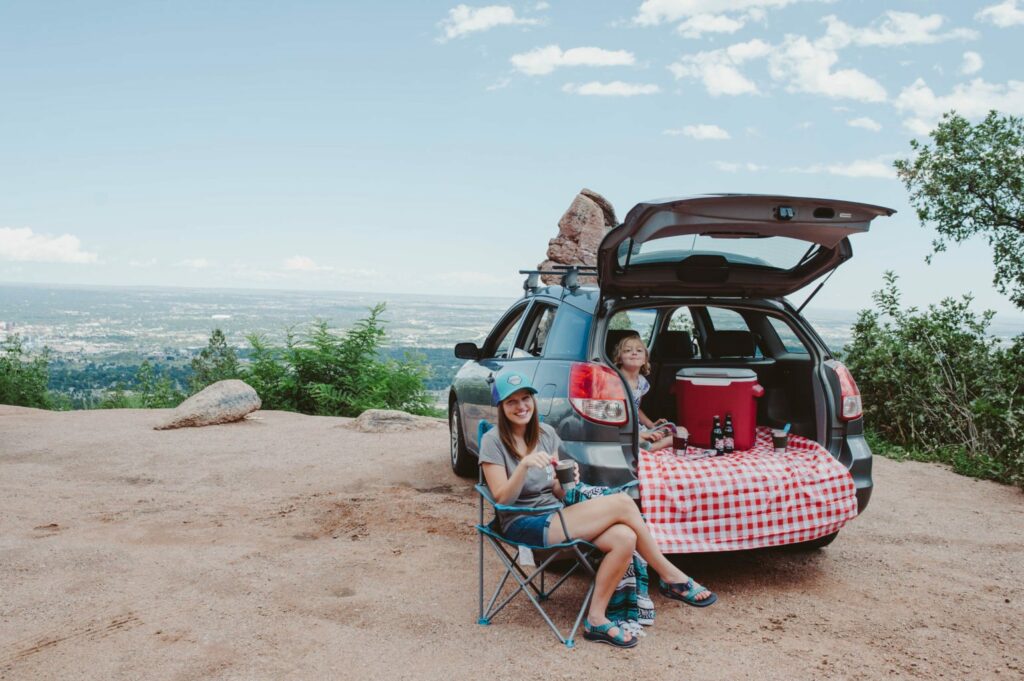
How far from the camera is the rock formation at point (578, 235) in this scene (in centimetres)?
1505

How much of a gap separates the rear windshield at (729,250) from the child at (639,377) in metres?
0.59

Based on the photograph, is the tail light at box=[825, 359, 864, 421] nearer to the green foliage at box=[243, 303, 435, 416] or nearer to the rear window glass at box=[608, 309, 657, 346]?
the rear window glass at box=[608, 309, 657, 346]

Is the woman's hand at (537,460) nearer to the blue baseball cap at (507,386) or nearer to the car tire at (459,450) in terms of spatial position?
the blue baseball cap at (507,386)

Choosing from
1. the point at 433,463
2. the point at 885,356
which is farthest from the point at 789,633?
the point at 885,356

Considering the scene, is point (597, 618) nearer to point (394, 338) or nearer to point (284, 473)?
point (284, 473)

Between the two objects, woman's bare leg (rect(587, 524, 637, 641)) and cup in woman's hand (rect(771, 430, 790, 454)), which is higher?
cup in woman's hand (rect(771, 430, 790, 454))

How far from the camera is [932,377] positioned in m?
10.4

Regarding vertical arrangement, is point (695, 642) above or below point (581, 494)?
below

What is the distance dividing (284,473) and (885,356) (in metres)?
7.59

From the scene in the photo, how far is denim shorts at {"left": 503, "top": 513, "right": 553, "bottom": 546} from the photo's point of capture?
3.78 meters

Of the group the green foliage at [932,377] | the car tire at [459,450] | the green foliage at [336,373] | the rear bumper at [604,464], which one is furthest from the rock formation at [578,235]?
the rear bumper at [604,464]

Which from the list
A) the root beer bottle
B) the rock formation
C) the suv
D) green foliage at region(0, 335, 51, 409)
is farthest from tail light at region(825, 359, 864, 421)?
green foliage at region(0, 335, 51, 409)

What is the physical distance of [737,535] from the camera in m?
4.27

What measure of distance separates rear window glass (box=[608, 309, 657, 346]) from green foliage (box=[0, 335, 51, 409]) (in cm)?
1549
